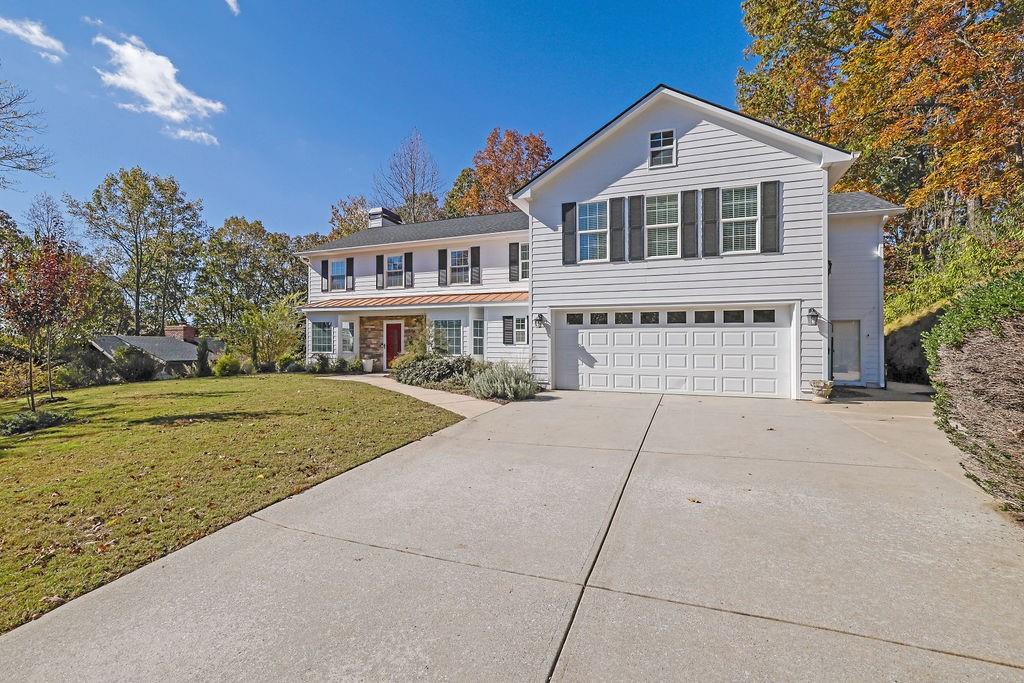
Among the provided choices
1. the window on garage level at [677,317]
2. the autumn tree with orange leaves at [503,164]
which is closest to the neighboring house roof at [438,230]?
the window on garage level at [677,317]

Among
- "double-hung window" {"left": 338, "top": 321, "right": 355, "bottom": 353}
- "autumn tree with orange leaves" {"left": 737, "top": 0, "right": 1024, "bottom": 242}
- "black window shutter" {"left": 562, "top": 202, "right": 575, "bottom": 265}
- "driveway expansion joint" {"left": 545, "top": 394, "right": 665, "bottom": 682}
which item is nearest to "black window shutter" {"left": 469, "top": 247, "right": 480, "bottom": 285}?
"black window shutter" {"left": 562, "top": 202, "right": 575, "bottom": 265}

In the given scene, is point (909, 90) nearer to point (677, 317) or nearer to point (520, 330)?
point (677, 317)

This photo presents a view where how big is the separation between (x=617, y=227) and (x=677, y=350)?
364 centimetres

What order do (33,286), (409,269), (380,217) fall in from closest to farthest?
(33,286), (409,269), (380,217)

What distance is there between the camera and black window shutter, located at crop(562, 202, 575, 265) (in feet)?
37.9

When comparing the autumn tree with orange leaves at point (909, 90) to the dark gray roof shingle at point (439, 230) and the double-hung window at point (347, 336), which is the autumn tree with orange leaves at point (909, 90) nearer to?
the dark gray roof shingle at point (439, 230)

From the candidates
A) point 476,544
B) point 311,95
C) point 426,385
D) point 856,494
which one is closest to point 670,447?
Answer: point 856,494

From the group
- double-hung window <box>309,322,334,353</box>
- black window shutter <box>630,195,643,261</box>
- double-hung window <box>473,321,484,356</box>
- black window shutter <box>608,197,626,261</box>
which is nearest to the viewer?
black window shutter <box>630,195,643,261</box>

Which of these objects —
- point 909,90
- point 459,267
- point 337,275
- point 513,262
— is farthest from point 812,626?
point 337,275

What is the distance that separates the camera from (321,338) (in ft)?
59.2

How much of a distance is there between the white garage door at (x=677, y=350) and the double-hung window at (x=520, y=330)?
116 inches

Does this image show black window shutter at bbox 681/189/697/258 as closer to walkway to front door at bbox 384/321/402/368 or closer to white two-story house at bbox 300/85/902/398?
white two-story house at bbox 300/85/902/398

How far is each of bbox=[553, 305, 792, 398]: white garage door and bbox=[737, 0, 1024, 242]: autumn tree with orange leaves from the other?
7.87 meters

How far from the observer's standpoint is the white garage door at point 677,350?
→ 1006 cm
